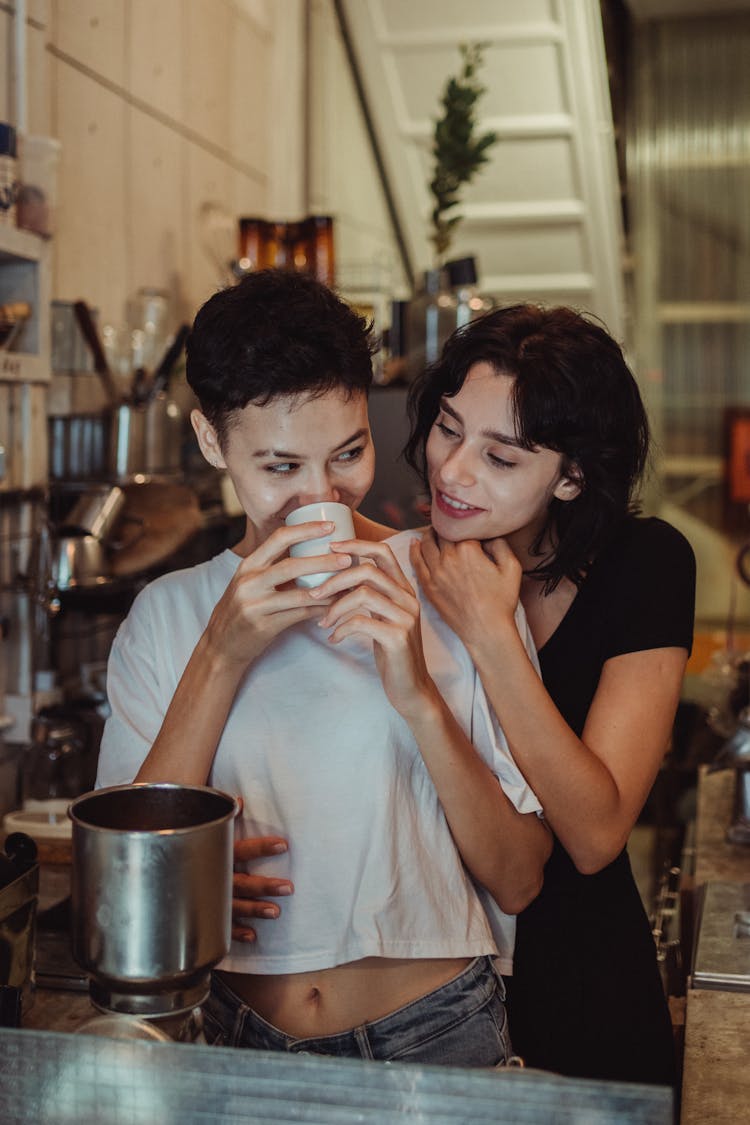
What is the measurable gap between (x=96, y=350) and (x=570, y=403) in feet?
4.63

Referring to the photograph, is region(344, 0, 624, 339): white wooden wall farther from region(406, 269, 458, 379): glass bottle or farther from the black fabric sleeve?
the black fabric sleeve

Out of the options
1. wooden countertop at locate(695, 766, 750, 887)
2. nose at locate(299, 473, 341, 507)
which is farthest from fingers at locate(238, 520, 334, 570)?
wooden countertop at locate(695, 766, 750, 887)

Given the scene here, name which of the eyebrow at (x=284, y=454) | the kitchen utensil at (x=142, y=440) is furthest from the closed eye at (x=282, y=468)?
the kitchen utensil at (x=142, y=440)

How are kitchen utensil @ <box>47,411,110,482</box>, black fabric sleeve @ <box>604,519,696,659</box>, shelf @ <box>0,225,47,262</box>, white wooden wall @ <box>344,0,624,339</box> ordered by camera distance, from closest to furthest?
black fabric sleeve @ <box>604,519,696,659</box> < shelf @ <box>0,225,47,262</box> < kitchen utensil @ <box>47,411,110,482</box> < white wooden wall @ <box>344,0,624,339</box>

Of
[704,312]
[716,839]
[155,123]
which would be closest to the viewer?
[716,839]

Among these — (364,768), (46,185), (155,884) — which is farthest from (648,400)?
(155,884)

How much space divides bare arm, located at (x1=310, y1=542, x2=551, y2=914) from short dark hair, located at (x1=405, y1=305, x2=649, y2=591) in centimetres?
37

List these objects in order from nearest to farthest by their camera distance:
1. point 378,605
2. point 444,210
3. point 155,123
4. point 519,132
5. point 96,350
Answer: point 378,605, point 96,350, point 155,123, point 444,210, point 519,132

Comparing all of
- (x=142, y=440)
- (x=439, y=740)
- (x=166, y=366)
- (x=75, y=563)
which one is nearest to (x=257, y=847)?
(x=439, y=740)

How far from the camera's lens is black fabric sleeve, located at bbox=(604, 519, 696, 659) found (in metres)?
1.46

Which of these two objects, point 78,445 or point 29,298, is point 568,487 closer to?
point 29,298

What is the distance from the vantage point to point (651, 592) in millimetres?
1492

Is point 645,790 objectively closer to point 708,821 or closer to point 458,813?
point 458,813

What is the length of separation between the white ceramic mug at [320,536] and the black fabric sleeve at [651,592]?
50cm
